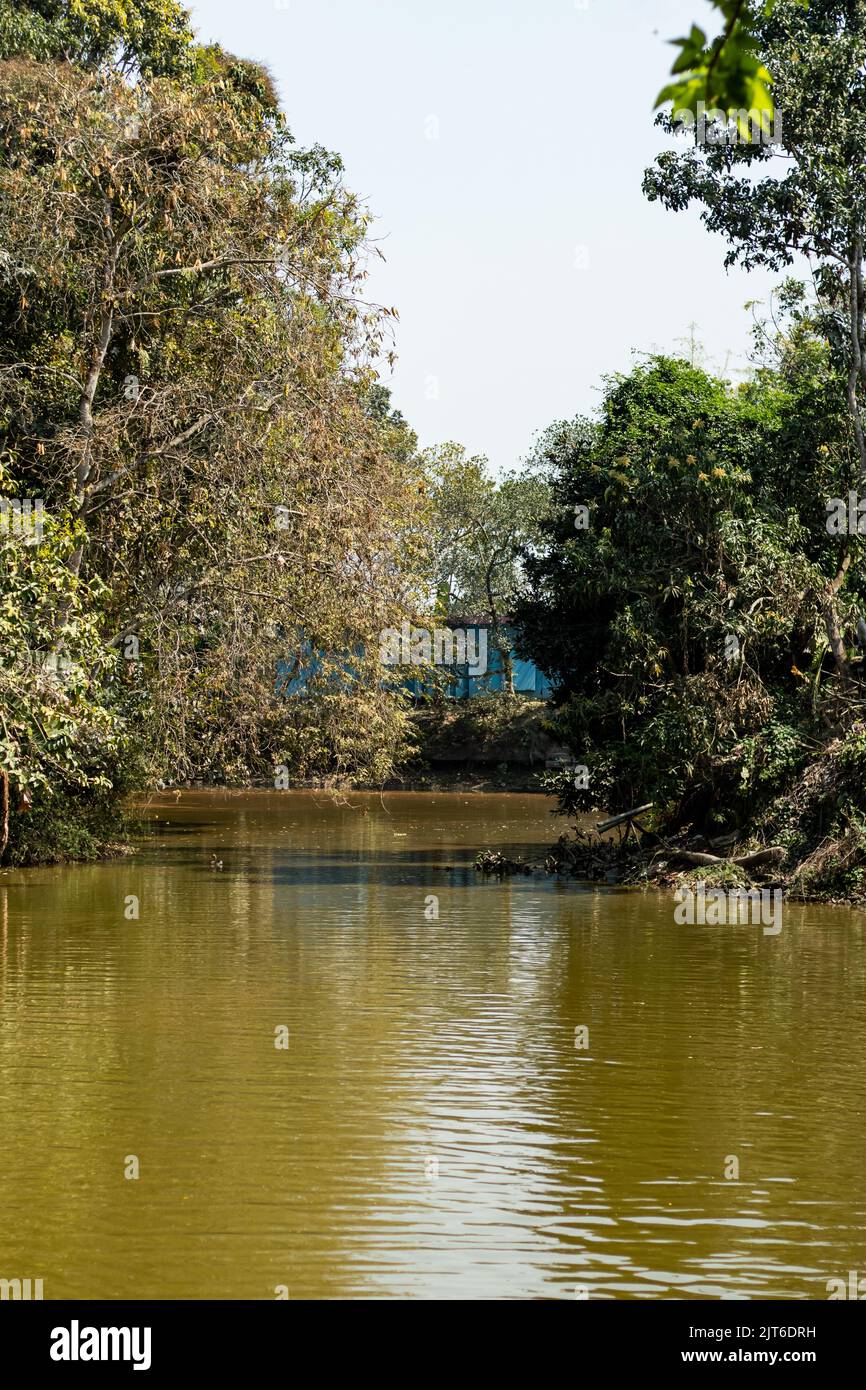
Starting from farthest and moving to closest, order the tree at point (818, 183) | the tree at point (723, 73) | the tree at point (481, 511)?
the tree at point (481, 511)
the tree at point (818, 183)
the tree at point (723, 73)

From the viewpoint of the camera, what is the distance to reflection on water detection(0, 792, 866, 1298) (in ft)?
24.8

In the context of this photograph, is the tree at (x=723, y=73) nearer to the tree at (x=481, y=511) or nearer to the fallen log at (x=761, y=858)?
the fallen log at (x=761, y=858)

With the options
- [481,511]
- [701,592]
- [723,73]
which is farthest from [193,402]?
[481,511]

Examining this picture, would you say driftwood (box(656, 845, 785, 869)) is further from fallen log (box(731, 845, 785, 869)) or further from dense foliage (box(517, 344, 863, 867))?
dense foliage (box(517, 344, 863, 867))

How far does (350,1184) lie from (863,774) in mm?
14376

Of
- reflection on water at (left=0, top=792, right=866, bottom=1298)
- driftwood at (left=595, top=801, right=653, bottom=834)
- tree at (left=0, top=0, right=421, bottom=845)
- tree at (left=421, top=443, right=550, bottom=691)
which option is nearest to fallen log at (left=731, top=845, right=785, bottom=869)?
reflection on water at (left=0, top=792, right=866, bottom=1298)

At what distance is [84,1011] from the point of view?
13.6m

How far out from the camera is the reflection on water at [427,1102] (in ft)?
24.8

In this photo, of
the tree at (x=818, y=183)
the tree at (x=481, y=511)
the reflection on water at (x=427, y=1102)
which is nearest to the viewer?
the reflection on water at (x=427, y=1102)

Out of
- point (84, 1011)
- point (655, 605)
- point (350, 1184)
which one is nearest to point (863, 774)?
point (655, 605)

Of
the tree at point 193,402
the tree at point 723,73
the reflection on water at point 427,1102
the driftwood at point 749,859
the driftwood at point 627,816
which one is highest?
the tree at point 193,402

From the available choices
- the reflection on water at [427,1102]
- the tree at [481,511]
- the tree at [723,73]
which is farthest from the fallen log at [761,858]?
the tree at [481,511]

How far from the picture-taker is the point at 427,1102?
10555 millimetres
